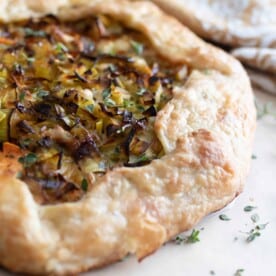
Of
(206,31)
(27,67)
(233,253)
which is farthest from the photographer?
(206,31)

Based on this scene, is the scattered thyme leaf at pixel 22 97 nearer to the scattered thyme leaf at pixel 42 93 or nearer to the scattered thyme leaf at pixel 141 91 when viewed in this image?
the scattered thyme leaf at pixel 42 93

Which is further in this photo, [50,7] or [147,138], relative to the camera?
[50,7]

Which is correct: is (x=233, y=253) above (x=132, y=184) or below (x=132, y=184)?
below

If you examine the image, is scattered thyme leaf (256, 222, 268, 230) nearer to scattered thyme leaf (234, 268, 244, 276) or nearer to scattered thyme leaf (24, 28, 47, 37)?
scattered thyme leaf (234, 268, 244, 276)

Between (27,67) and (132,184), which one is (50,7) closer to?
(27,67)

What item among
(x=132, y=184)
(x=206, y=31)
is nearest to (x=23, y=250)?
(x=132, y=184)

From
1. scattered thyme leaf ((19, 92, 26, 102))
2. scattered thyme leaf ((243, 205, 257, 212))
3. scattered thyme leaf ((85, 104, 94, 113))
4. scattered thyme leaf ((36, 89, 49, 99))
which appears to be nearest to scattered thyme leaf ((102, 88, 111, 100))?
scattered thyme leaf ((85, 104, 94, 113))

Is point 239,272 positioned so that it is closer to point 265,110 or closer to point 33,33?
point 265,110

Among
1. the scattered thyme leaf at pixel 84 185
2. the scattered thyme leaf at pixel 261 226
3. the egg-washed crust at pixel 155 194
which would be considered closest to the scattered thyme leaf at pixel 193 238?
the egg-washed crust at pixel 155 194
